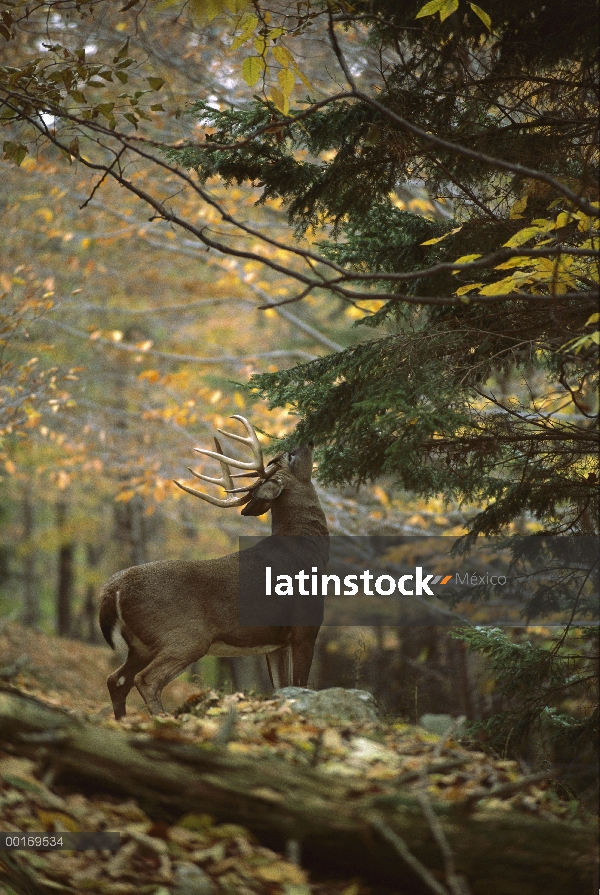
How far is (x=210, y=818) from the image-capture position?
3.11 metres

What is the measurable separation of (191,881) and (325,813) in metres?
0.60

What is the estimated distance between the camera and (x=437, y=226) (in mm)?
5367

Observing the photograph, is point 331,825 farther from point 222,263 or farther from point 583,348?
point 222,263

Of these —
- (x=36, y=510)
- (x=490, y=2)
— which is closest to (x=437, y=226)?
(x=490, y=2)

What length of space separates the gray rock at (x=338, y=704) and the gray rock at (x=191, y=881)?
1415 mm

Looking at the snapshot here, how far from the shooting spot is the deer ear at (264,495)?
5.59 metres

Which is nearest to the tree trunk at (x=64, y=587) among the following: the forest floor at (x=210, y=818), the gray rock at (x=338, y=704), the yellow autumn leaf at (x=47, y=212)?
the yellow autumn leaf at (x=47, y=212)

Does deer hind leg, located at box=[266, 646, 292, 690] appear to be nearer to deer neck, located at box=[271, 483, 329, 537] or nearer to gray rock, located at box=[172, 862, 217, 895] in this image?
deer neck, located at box=[271, 483, 329, 537]

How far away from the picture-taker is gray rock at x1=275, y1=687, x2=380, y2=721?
450cm

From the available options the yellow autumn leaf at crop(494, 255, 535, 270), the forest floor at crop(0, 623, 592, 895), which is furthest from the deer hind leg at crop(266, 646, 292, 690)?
the yellow autumn leaf at crop(494, 255, 535, 270)

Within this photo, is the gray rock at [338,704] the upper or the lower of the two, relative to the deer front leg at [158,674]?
lower

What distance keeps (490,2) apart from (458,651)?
9.22m

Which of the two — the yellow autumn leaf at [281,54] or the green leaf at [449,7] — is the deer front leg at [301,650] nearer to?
the yellow autumn leaf at [281,54]

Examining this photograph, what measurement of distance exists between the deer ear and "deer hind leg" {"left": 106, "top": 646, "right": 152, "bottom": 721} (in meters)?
1.24
